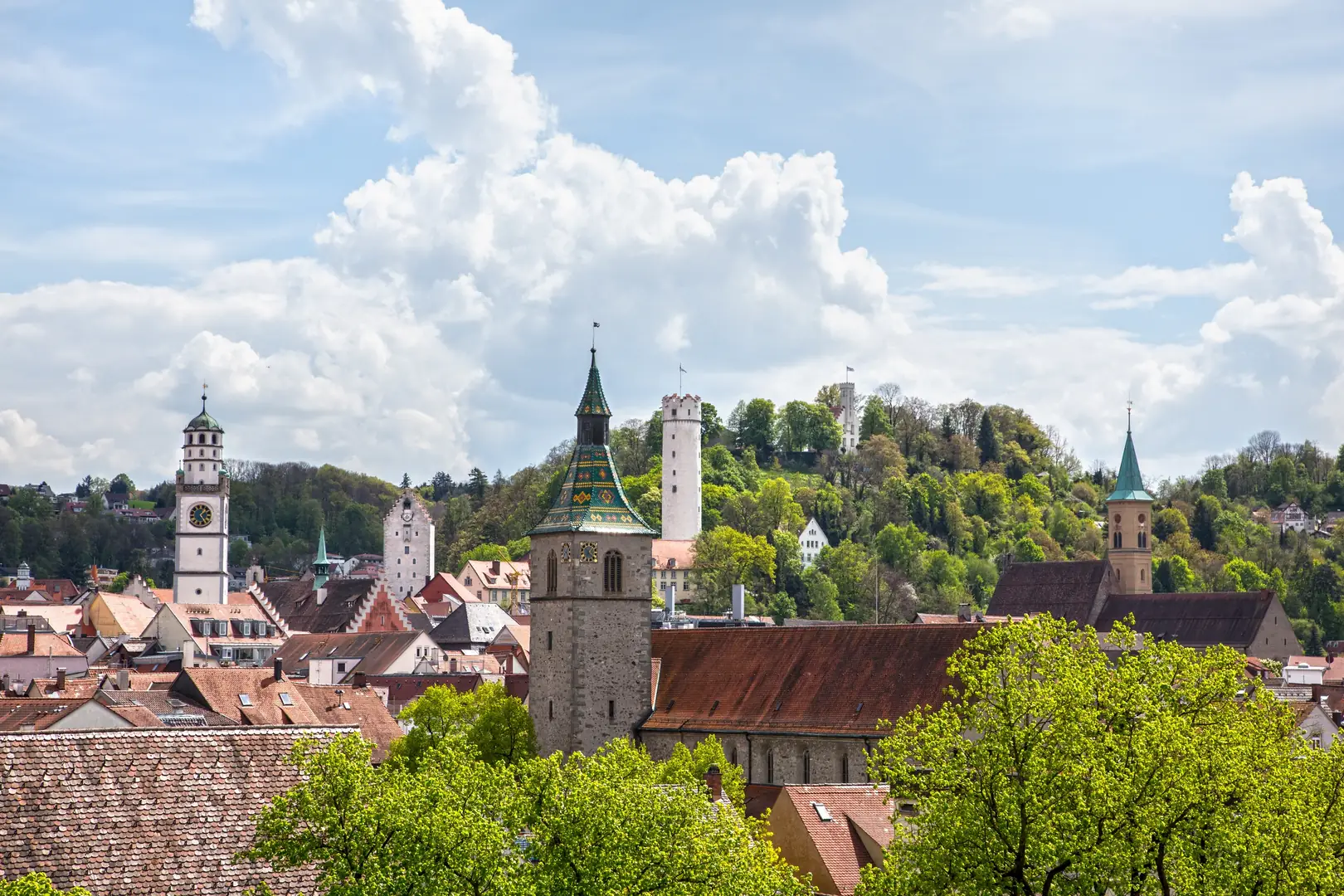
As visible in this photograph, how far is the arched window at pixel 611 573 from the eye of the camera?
5753 centimetres

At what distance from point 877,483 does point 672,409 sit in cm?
3517

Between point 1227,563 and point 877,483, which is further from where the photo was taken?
point 877,483

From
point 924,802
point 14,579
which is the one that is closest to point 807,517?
point 14,579

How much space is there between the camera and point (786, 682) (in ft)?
183

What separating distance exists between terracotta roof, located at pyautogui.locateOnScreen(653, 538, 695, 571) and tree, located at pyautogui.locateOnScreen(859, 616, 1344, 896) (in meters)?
109

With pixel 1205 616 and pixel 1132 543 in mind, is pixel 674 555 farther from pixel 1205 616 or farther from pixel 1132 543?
pixel 1205 616

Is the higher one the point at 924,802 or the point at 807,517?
the point at 807,517

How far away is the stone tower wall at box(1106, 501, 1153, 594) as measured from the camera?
418ft

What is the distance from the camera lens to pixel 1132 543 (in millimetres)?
128375

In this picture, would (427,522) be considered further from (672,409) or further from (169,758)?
(169,758)

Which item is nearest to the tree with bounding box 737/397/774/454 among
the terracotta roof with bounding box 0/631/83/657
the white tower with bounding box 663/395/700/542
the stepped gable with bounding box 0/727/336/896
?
the white tower with bounding box 663/395/700/542

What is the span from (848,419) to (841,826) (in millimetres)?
158215

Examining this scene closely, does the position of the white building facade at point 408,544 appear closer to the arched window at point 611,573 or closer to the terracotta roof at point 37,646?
the terracotta roof at point 37,646

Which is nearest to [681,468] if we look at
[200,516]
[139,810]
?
[200,516]
